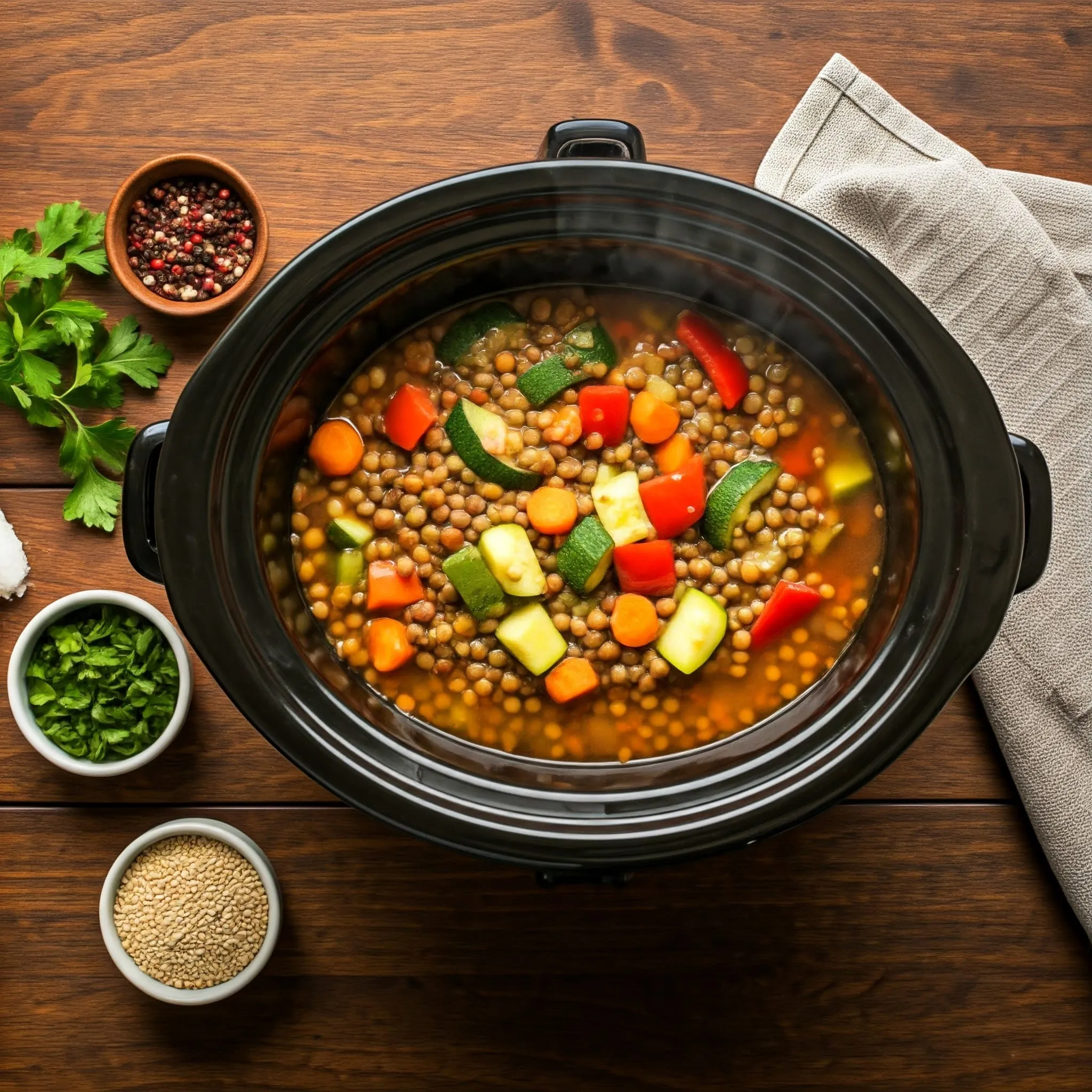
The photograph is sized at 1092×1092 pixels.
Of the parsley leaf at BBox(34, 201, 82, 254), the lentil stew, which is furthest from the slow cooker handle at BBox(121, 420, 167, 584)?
the parsley leaf at BBox(34, 201, 82, 254)

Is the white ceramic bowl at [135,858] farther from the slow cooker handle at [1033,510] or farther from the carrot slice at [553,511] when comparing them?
the slow cooker handle at [1033,510]

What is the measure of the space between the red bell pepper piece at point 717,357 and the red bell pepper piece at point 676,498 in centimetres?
16

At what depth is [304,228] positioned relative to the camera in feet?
7.88

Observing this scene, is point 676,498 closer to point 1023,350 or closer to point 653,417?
point 653,417

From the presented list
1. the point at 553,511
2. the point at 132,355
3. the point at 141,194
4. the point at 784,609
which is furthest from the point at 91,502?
the point at 784,609

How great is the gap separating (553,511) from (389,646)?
0.44 m

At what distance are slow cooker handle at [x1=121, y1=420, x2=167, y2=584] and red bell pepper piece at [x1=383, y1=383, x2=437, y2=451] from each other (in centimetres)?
49

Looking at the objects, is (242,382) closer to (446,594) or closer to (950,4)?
(446,594)

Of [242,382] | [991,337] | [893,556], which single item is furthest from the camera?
[991,337]

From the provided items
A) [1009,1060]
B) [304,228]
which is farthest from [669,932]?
[304,228]

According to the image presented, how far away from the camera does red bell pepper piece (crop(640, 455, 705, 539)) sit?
7.09 feet

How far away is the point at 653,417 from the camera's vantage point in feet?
7.21

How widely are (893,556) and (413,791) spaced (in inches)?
42.3

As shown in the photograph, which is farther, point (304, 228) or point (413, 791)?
point (304, 228)
